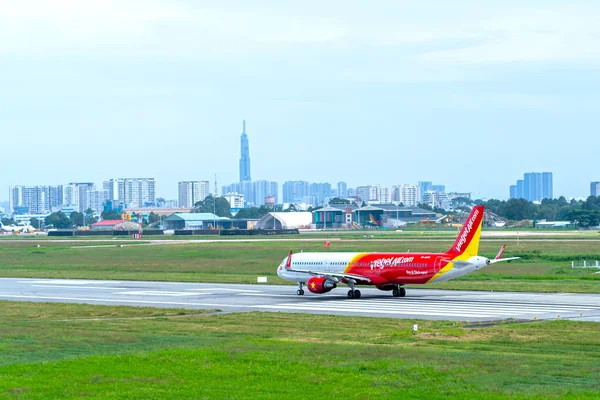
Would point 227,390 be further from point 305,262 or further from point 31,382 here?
point 305,262

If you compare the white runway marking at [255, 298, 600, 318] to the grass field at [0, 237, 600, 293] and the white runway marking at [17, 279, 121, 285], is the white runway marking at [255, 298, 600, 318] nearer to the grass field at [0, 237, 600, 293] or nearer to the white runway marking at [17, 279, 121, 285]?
the grass field at [0, 237, 600, 293]

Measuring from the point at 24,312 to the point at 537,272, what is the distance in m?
41.2

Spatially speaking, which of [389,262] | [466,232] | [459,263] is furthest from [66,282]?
[466,232]

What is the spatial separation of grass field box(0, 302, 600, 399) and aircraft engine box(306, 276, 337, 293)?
1539cm

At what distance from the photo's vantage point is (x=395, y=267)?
55.8 meters

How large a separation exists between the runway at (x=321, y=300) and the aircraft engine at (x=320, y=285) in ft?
2.13

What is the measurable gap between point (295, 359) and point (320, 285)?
29285mm

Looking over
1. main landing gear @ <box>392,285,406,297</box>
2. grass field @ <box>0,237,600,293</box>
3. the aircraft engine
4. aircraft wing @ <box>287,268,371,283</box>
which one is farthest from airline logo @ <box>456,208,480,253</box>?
the aircraft engine

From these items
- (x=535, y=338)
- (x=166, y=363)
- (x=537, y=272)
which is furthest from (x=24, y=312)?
(x=537, y=272)

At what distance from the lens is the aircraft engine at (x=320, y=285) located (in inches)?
2251

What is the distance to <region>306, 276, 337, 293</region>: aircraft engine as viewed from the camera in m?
57.2

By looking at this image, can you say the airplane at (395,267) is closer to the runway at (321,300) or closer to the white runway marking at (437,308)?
the runway at (321,300)

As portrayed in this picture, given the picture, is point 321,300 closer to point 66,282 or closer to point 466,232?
point 466,232

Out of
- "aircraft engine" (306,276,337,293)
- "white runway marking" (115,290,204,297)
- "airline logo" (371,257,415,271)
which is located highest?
"airline logo" (371,257,415,271)
